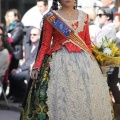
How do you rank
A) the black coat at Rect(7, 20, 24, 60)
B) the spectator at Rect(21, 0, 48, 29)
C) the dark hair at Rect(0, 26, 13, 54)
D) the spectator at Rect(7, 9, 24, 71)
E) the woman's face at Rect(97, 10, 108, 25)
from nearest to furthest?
the woman's face at Rect(97, 10, 108, 25)
the dark hair at Rect(0, 26, 13, 54)
the spectator at Rect(7, 9, 24, 71)
the black coat at Rect(7, 20, 24, 60)
the spectator at Rect(21, 0, 48, 29)

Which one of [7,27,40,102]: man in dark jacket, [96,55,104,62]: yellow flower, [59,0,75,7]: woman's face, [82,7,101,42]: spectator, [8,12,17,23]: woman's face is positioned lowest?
[7,27,40,102]: man in dark jacket

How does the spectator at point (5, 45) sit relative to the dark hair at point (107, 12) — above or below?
below

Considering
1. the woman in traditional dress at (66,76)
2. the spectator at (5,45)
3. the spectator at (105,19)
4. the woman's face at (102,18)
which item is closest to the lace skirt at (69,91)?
the woman in traditional dress at (66,76)

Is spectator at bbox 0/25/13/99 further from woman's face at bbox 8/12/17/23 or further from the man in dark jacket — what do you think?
woman's face at bbox 8/12/17/23

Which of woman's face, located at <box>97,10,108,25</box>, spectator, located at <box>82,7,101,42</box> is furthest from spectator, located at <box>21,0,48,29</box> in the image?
woman's face, located at <box>97,10,108,25</box>

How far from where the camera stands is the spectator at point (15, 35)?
41.7 feet

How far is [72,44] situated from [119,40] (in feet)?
8.64

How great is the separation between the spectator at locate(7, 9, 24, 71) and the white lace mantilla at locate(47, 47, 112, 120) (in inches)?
204

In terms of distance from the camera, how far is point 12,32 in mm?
13164

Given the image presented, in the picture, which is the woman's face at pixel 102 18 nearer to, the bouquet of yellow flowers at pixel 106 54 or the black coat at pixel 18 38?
the black coat at pixel 18 38

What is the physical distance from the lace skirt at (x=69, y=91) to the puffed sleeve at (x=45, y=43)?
97 mm

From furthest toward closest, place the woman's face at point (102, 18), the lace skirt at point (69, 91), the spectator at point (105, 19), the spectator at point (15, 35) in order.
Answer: the spectator at point (15, 35), the woman's face at point (102, 18), the spectator at point (105, 19), the lace skirt at point (69, 91)

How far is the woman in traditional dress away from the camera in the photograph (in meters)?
7.33

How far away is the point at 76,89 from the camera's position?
7352 millimetres
